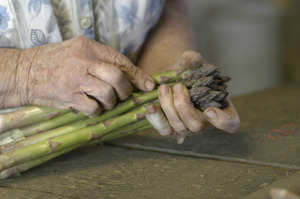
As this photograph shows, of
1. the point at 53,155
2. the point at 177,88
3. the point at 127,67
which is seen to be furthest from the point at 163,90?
the point at 53,155

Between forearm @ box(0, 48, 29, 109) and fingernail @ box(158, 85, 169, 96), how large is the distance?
0.42 metres

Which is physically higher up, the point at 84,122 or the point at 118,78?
the point at 118,78

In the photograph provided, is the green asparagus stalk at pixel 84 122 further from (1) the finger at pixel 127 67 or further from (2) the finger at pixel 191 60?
(2) the finger at pixel 191 60

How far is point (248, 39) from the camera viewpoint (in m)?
6.41

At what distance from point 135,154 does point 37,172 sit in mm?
333

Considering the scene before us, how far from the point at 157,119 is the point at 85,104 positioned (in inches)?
9.1

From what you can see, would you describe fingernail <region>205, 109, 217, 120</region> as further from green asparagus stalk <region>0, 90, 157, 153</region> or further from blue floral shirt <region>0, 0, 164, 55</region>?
blue floral shirt <region>0, 0, 164, 55</region>

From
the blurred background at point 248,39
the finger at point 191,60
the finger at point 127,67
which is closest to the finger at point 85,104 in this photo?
the finger at point 127,67

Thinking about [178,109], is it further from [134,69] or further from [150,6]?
[150,6]

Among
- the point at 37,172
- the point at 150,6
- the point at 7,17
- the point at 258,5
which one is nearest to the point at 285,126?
the point at 150,6

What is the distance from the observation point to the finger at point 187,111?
4.10 ft

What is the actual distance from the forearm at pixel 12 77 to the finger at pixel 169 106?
1.41ft

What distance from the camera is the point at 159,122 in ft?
4.26

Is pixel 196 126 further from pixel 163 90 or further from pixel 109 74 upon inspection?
pixel 109 74
